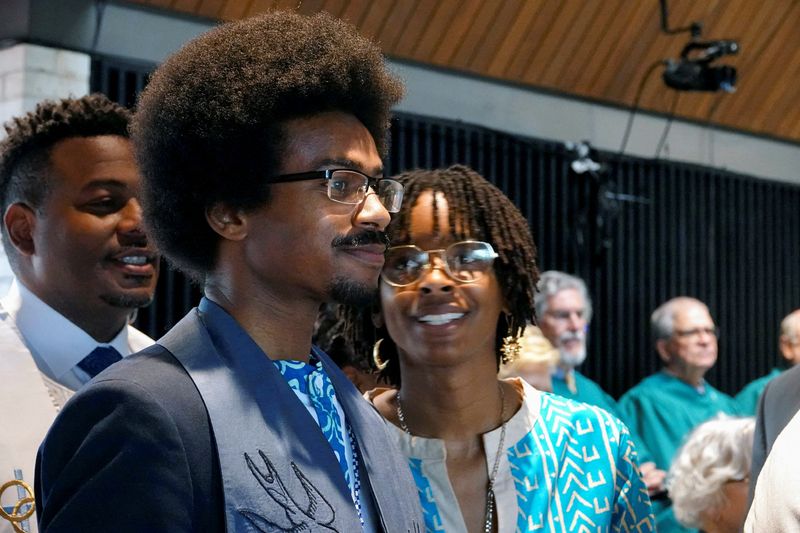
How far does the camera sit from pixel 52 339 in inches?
98.9

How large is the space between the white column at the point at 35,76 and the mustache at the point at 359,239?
286cm

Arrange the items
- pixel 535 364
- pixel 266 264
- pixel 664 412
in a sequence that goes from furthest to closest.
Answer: pixel 664 412 → pixel 535 364 → pixel 266 264

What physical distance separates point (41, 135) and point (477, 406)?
1072 millimetres

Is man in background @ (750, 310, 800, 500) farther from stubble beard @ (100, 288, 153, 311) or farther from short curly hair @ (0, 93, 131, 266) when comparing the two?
short curly hair @ (0, 93, 131, 266)

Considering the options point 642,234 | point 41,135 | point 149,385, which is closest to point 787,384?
point 149,385

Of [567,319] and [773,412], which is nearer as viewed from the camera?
[773,412]

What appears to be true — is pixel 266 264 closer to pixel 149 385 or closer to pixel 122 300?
pixel 149 385

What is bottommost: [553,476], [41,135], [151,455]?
[553,476]

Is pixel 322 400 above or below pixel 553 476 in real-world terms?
above

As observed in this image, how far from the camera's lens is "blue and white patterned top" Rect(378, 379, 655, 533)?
2342 millimetres

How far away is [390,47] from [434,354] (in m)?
3.33

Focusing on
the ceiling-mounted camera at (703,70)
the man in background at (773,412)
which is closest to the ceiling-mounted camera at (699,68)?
the ceiling-mounted camera at (703,70)

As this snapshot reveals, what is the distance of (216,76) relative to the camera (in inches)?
71.3

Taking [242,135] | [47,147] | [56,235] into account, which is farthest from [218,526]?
[47,147]
